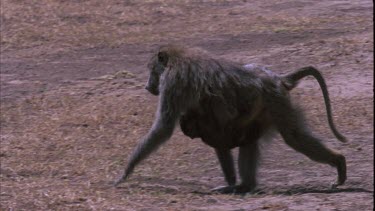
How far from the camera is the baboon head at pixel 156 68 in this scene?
7258mm

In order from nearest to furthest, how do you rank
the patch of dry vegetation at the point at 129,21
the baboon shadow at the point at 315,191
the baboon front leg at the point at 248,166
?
the baboon shadow at the point at 315,191, the baboon front leg at the point at 248,166, the patch of dry vegetation at the point at 129,21

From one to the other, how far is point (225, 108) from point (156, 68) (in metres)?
0.77

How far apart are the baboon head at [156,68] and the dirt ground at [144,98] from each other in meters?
0.77

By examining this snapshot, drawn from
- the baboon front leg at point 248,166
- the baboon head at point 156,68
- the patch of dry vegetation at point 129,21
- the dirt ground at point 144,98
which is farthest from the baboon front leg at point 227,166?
the patch of dry vegetation at point 129,21

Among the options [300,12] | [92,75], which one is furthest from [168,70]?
[300,12]

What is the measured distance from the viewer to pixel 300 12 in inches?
630

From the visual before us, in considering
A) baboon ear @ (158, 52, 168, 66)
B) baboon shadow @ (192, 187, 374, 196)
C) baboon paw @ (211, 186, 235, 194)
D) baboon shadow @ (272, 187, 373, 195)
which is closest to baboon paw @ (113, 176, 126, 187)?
baboon shadow @ (192, 187, 374, 196)

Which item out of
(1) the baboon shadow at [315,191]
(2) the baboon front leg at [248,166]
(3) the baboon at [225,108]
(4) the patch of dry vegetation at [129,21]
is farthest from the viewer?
(4) the patch of dry vegetation at [129,21]

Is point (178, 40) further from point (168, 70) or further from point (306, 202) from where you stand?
point (306, 202)

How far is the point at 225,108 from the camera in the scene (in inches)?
272

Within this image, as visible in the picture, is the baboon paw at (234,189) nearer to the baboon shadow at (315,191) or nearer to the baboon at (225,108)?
the baboon at (225,108)

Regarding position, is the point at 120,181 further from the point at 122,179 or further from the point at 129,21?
the point at 129,21

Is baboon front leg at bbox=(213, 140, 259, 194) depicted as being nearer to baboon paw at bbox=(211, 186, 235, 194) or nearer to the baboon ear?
baboon paw at bbox=(211, 186, 235, 194)

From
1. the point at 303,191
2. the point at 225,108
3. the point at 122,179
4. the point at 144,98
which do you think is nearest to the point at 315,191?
the point at 303,191
